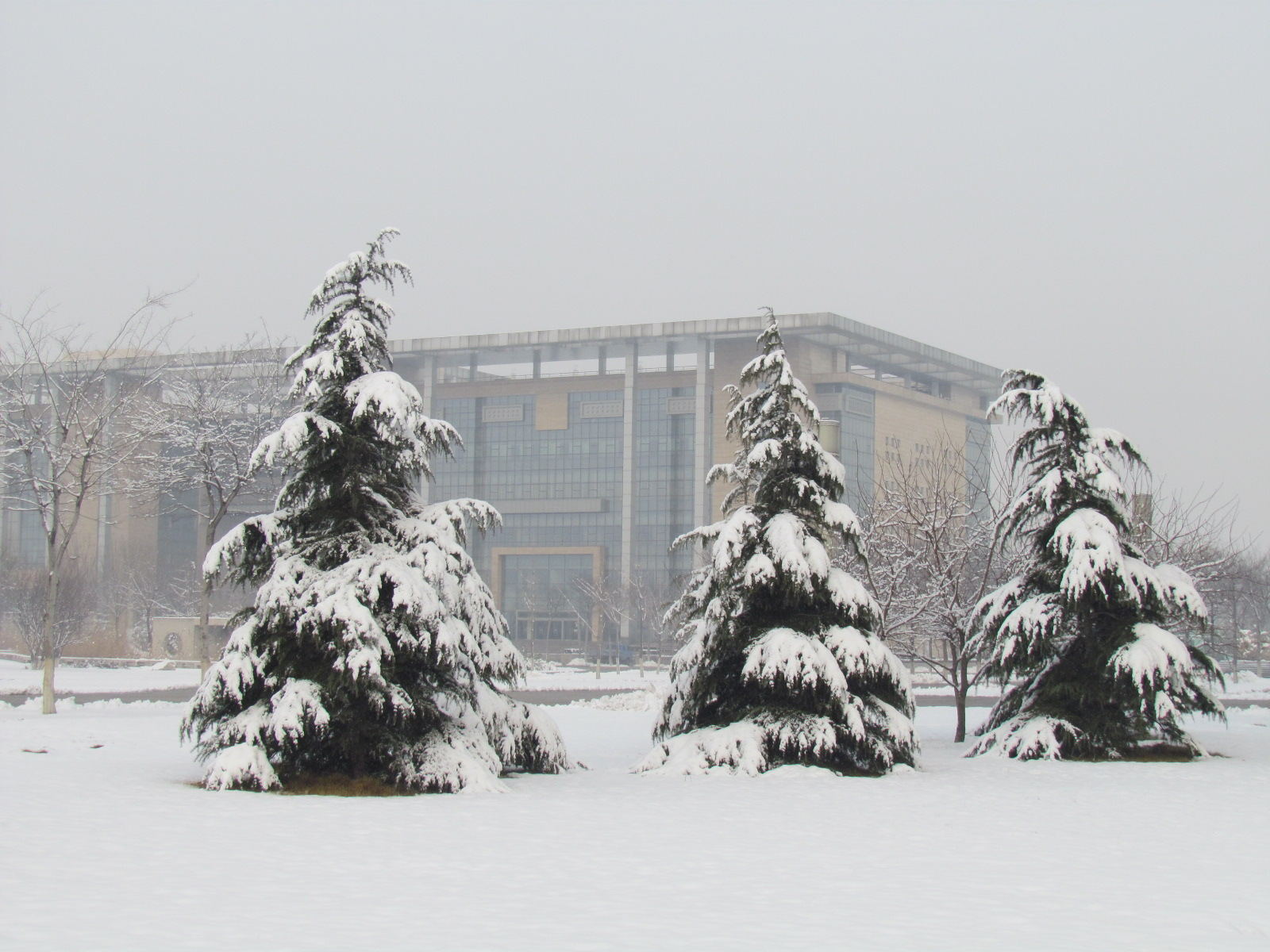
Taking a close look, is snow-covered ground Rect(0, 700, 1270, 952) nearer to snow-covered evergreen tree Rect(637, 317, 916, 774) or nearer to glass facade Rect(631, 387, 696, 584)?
snow-covered evergreen tree Rect(637, 317, 916, 774)

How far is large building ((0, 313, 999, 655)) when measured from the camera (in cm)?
10850

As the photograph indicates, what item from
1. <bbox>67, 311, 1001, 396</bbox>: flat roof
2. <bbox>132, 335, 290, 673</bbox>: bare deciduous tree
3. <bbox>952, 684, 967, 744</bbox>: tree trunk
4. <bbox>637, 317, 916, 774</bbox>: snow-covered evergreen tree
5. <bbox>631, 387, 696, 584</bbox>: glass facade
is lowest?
<bbox>952, 684, 967, 744</bbox>: tree trunk

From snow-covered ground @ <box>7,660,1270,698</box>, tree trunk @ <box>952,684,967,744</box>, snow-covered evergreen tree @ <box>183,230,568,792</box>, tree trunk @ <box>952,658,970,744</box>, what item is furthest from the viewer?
snow-covered ground @ <box>7,660,1270,698</box>

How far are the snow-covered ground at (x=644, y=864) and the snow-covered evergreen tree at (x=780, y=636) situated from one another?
65 centimetres

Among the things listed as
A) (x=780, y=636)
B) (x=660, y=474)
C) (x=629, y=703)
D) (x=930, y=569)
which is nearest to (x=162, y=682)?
(x=629, y=703)

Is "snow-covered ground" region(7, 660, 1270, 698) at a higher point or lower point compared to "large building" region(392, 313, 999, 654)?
lower

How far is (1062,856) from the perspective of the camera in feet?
36.1

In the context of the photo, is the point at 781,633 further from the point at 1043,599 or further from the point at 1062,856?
the point at 1062,856

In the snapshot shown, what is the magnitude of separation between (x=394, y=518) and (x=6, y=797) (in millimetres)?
5075

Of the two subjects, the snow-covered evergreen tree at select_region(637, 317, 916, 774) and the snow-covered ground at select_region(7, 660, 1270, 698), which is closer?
the snow-covered evergreen tree at select_region(637, 317, 916, 774)

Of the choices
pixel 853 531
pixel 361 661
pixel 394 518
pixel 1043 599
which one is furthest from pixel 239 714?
pixel 1043 599

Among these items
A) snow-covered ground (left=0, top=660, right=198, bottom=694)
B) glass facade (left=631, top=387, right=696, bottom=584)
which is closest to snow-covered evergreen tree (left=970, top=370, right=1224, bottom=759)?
snow-covered ground (left=0, top=660, right=198, bottom=694)

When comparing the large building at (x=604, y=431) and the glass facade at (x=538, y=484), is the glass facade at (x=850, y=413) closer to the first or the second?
the large building at (x=604, y=431)

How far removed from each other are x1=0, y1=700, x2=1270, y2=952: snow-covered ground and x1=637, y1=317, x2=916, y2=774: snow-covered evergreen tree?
65 centimetres
